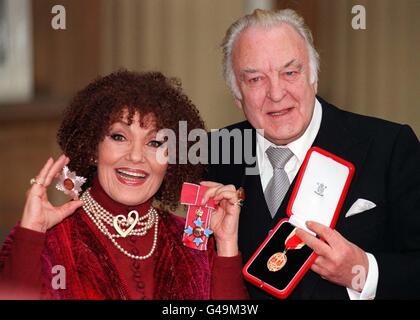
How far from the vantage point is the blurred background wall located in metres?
5.93

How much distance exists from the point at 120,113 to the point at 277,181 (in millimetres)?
689

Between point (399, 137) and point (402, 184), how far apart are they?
0.62 ft

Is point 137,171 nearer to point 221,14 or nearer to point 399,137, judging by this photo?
point 399,137

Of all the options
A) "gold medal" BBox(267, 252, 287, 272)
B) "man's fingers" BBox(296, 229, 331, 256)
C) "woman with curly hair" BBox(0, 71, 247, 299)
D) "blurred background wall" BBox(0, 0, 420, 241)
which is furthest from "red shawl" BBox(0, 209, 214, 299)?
"blurred background wall" BBox(0, 0, 420, 241)

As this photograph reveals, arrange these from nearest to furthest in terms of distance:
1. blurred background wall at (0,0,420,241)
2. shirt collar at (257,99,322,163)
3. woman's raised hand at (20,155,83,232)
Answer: woman's raised hand at (20,155,83,232) → shirt collar at (257,99,322,163) → blurred background wall at (0,0,420,241)

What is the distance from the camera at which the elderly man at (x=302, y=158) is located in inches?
115

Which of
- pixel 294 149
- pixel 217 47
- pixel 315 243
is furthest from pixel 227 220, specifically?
pixel 217 47

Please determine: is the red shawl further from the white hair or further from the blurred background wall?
the blurred background wall

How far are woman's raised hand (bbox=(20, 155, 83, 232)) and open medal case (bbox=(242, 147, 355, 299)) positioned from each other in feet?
2.24

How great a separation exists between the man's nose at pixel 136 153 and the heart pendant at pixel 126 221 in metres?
0.20

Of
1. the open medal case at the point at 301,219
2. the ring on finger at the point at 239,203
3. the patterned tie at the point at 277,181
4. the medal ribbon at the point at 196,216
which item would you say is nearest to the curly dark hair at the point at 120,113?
the medal ribbon at the point at 196,216

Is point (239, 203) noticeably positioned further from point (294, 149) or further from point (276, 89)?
point (276, 89)
